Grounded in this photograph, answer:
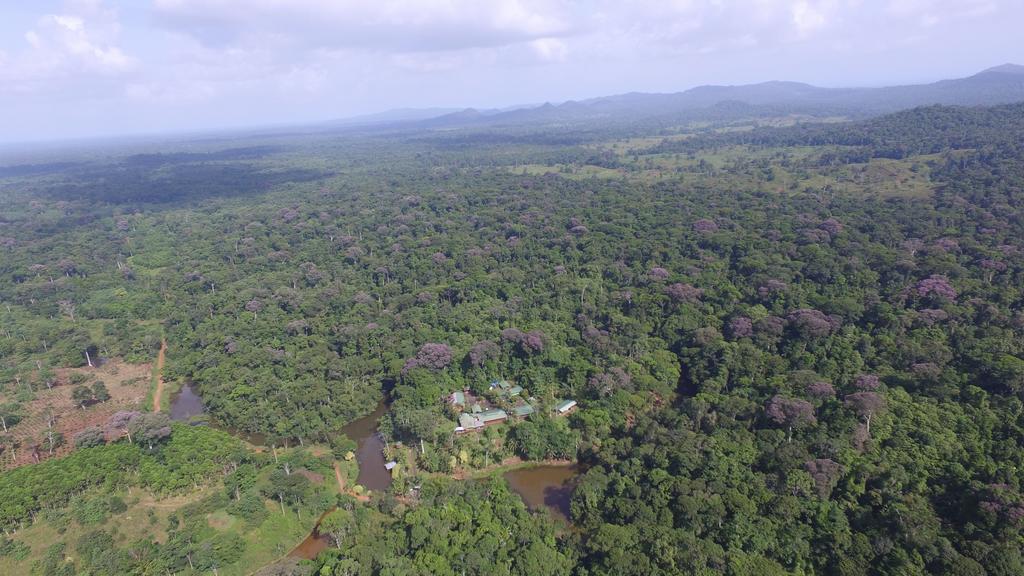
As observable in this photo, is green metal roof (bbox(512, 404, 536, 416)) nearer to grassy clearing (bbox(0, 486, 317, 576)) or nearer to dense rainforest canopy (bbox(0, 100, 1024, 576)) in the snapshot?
dense rainforest canopy (bbox(0, 100, 1024, 576))

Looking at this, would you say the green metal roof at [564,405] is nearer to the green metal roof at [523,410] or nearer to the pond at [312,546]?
the green metal roof at [523,410]

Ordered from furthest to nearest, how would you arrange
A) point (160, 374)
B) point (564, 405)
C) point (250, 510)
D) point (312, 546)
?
point (160, 374)
point (564, 405)
point (250, 510)
point (312, 546)

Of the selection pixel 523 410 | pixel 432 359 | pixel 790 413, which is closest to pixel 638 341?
pixel 523 410

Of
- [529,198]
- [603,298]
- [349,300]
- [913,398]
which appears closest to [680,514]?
[913,398]

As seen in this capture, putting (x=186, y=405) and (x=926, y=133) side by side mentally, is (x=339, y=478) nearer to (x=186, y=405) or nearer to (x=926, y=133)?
(x=186, y=405)

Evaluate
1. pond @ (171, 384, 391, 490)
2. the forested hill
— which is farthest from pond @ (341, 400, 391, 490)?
the forested hill

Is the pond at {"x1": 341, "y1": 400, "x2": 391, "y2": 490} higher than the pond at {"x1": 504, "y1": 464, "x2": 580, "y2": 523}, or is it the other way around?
the pond at {"x1": 341, "y1": 400, "x2": 391, "y2": 490}

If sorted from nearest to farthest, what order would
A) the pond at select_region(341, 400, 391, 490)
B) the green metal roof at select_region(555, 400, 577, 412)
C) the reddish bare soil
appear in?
the pond at select_region(341, 400, 391, 490) → the reddish bare soil → the green metal roof at select_region(555, 400, 577, 412)

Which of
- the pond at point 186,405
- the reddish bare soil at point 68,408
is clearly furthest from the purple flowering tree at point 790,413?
the reddish bare soil at point 68,408
